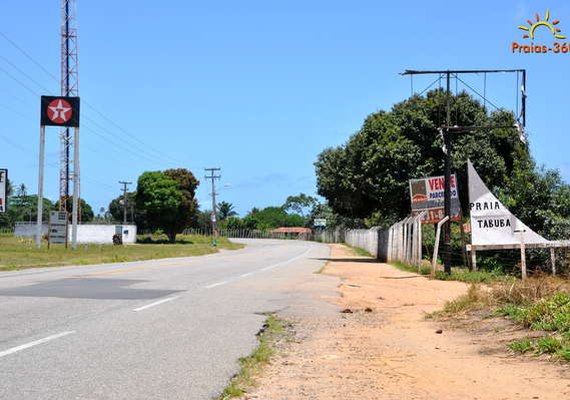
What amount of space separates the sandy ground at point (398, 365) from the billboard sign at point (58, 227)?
40.5 metres

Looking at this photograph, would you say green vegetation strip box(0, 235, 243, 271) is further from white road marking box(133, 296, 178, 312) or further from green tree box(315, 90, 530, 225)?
white road marking box(133, 296, 178, 312)

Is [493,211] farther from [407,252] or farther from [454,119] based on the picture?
[454,119]

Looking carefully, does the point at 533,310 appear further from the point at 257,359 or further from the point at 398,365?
the point at 257,359

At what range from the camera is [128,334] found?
376 inches

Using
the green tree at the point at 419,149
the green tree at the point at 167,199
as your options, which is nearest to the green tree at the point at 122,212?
the green tree at the point at 167,199

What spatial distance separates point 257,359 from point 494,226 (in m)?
16.5

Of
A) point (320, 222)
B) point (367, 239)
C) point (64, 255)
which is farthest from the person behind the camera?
point (320, 222)

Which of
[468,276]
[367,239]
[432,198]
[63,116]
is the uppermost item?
[63,116]

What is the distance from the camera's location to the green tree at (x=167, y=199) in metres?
95.8

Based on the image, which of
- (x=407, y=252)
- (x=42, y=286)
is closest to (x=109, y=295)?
(x=42, y=286)

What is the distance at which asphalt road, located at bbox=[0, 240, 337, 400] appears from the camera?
6.54 m

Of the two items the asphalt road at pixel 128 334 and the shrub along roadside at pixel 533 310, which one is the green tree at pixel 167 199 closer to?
the asphalt road at pixel 128 334

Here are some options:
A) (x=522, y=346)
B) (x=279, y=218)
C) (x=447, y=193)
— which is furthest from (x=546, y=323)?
(x=279, y=218)

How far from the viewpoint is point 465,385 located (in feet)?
22.4
